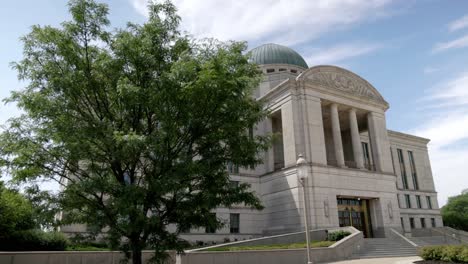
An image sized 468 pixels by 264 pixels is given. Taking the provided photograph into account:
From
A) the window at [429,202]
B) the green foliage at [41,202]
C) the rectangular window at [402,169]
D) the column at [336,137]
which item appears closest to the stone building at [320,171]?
the column at [336,137]

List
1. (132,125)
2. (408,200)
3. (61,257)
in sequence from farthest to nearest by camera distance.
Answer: (408,200) → (61,257) → (132,125)

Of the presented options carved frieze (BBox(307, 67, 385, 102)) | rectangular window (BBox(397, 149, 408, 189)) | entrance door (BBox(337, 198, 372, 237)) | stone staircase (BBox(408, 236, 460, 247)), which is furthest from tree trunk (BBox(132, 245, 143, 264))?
rectangular window (BBox(397, 149, 408, 189))

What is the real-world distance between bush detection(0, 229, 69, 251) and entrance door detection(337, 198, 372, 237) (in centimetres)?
2456

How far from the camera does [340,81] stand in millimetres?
36875

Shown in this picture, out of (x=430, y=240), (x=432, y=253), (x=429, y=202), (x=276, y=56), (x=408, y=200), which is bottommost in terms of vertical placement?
(x=430, y=240)

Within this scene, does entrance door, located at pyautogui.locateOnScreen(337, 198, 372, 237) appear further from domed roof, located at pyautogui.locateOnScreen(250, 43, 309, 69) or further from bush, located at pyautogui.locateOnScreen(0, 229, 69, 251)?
bush, located at pyautogui.locateOnScreen(0, 229, 69, 251)

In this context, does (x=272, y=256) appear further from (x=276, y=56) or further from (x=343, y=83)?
(x=276, y=56)

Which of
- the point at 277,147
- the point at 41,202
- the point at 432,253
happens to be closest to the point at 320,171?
the point at 277,147

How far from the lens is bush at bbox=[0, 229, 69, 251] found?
19.0 meters

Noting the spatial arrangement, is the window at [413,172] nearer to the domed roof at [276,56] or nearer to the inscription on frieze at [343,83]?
the inscription on frieze at [343,83]

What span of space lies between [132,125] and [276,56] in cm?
3755

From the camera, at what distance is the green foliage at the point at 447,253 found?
1562 cm

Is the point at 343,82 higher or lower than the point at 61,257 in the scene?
higher

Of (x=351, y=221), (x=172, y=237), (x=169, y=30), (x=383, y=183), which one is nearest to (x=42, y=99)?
(x=169, y=30)
